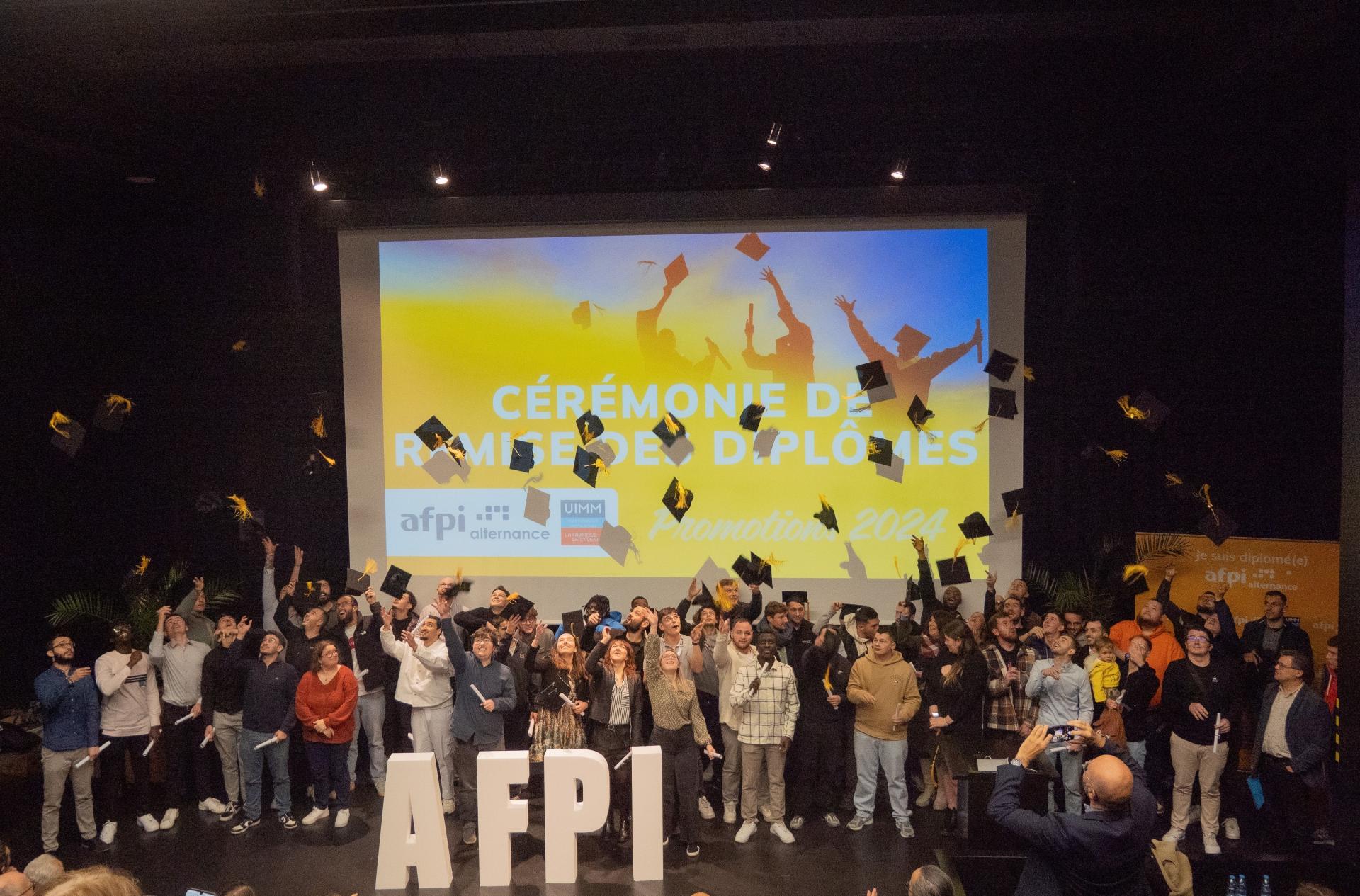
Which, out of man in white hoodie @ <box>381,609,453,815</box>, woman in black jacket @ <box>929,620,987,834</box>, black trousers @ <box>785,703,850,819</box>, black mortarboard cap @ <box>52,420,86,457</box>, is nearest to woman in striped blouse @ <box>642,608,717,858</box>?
black trousers @ <box>785,703,850,819</box>

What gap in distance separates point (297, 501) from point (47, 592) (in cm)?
194

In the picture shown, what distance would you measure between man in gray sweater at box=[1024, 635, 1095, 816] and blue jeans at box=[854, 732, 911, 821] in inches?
31.0

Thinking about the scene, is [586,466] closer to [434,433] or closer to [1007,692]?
[434,433]

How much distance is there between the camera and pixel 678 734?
17.1 ft

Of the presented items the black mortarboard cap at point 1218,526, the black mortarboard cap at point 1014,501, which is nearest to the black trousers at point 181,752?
the black mortarboard cap at point 1014,501

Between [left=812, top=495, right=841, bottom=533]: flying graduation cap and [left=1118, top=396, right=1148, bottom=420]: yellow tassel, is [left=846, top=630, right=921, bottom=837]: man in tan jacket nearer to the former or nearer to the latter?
[left=812, top=495, right=841, bottom=533]: flying graduation cap

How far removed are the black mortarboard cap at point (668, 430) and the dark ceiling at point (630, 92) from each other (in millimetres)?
1637

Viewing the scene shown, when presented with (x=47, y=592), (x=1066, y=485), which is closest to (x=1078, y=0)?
(x=1066, y=485)

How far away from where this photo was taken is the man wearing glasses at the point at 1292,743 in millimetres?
5070

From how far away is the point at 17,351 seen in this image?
23.4 ft

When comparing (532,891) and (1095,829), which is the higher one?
(1095,829)

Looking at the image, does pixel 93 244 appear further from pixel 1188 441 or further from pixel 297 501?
pixel 1188 441

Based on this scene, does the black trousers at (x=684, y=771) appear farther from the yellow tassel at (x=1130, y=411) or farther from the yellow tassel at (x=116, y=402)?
the yellow tassel at (x=116, y=402)

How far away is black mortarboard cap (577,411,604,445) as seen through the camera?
704 centimetres
